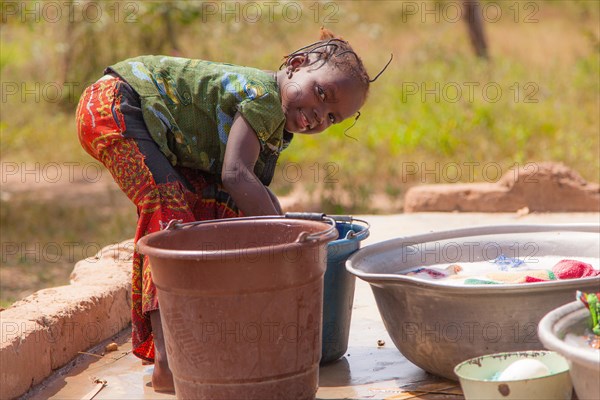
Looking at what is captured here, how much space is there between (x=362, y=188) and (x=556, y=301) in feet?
14.5

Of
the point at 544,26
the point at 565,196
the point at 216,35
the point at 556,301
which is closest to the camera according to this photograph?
the point at 556,301

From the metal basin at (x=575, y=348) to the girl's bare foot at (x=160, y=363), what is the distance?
4.36 feet

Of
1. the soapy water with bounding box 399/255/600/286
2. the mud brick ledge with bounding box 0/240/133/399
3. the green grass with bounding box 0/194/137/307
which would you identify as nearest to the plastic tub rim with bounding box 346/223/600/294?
the soapy water with bounding box 399/255/600/286

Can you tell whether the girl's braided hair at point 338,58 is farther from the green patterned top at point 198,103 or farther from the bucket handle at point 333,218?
the bucket handle at point 333,218

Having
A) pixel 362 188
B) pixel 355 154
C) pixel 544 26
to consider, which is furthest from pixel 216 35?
pixel 544 26

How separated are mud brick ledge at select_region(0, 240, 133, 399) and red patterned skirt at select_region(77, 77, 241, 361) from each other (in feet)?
1.26

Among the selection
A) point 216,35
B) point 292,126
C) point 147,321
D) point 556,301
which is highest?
point 216,35

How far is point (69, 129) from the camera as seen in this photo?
33.1 ft

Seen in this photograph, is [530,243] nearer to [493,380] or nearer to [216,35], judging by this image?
[493,380]

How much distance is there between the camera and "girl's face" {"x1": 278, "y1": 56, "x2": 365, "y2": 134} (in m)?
3.17

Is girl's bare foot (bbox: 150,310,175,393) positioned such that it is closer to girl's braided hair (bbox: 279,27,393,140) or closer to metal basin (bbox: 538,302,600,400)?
girl's braided hair (bbox: 279,27,393,140)

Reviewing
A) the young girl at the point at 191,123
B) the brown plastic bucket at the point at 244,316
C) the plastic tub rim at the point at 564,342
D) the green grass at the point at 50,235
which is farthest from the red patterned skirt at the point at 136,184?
the green grass at the point at 50,235

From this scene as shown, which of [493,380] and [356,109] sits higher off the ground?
[356,109]

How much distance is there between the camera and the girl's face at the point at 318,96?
3.17 meters
